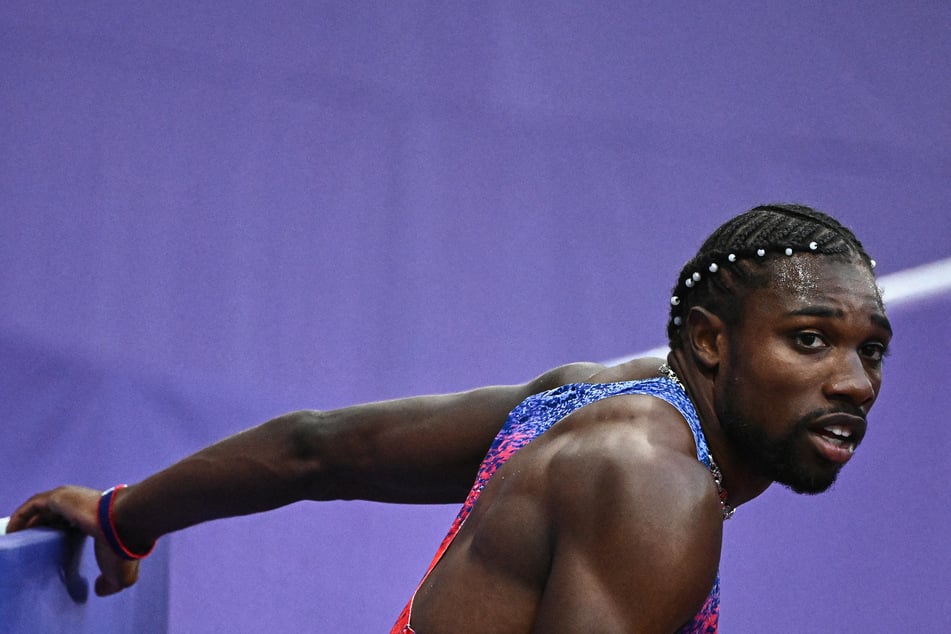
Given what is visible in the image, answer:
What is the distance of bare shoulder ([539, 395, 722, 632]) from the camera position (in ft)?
2.59

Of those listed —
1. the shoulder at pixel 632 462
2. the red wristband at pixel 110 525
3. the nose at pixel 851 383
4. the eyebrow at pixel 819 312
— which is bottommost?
the red wristband at pixel 110 525

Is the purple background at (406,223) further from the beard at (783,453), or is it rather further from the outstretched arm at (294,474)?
the beard at (783,453)

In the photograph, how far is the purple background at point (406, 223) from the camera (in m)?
1.91

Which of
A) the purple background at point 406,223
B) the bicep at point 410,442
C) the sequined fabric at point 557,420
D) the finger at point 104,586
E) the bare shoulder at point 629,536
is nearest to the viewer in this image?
the bare shoulder at point 629,536

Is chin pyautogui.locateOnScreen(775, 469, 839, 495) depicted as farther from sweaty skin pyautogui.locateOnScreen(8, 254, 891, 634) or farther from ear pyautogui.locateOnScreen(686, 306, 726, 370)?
ear pyautogui.locateOnScreen(686, 306, 726, 370)

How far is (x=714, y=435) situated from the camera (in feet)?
3.33

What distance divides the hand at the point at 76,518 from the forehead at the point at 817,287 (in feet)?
2.61

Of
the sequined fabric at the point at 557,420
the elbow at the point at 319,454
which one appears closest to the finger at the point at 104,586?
the elbow at the point at 319,454

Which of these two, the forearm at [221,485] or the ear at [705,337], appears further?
the forearm at [221,485]

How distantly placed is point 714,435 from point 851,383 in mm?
123

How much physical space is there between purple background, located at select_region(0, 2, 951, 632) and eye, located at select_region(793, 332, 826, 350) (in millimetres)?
1150

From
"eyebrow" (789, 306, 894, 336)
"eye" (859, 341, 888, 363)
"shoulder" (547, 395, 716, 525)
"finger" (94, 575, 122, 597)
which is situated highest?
"eyebrow" (789, 306, 894, 336)

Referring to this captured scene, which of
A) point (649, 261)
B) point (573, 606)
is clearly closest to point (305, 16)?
point (649, 261)

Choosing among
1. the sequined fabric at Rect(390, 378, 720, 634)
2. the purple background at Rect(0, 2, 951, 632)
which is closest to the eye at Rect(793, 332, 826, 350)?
the sequined fabric at Rect(390, 378, 720, 634)
